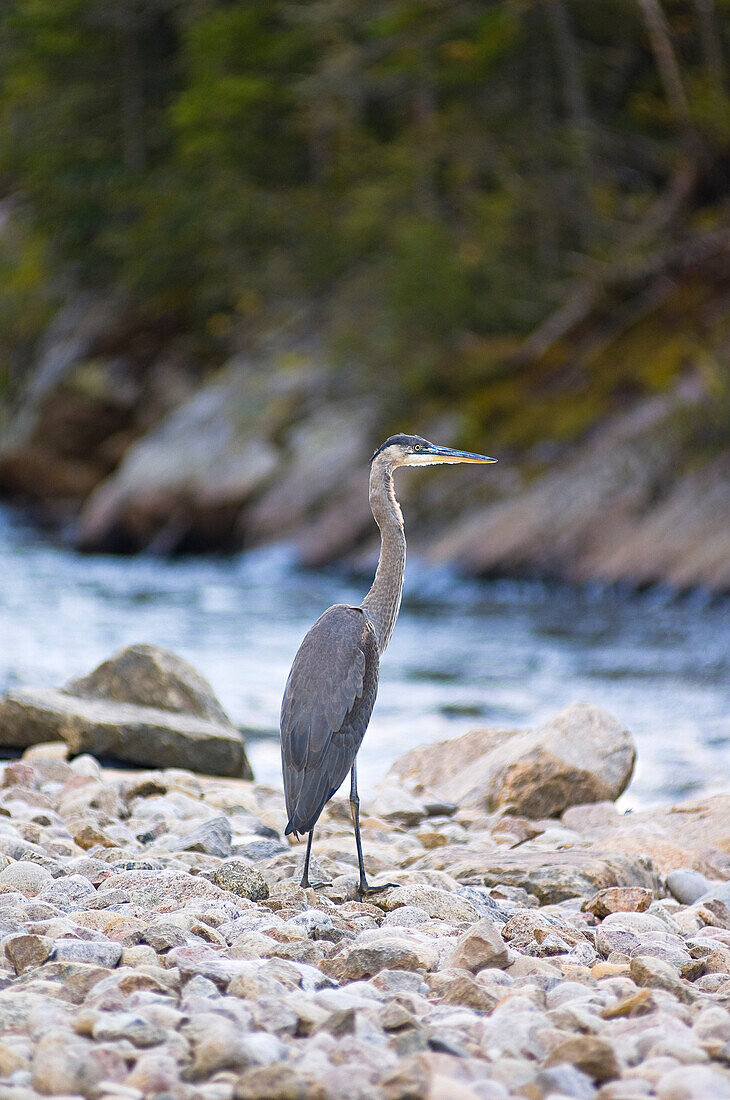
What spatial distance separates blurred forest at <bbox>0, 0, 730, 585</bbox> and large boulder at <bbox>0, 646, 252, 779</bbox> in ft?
28.9

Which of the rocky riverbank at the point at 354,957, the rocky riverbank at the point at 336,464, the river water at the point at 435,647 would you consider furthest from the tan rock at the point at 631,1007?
the rocky riverbank at the point at 336,464

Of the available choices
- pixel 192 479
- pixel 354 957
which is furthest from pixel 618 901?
pixel 192 479

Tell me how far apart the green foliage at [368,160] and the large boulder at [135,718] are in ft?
31.5

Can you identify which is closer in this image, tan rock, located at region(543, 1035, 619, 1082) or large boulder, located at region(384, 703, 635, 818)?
tan rock, located at region(543, 1035, 619, 1082)

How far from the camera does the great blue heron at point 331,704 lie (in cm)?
426

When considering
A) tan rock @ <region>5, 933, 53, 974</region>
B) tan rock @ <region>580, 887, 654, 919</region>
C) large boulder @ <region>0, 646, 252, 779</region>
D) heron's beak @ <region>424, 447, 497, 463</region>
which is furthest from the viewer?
large boulder @ <region>0, 646, 252, 779</region>

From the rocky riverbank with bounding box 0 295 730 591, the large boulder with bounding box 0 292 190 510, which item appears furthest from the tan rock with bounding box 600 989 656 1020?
the large boulder with bounding box 0 292 190 510

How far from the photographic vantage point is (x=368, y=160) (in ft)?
74.7

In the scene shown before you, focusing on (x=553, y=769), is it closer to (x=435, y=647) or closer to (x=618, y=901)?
(x=618, y=901)

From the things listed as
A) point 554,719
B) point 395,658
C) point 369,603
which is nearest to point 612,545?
point 395,658

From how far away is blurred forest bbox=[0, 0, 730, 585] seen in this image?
57.0 ft

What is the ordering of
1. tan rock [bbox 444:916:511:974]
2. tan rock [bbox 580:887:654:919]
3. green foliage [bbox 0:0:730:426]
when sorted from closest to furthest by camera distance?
tan rock [bbox 444:916:511:974] < tan rock [bbox 580:887:654:919] < green foliage [bbox 0:0:730:426]

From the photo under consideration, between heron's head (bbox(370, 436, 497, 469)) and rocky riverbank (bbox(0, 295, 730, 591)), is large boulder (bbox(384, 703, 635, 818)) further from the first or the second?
rocky riverbank (bbox(0, 295, 730, 591))

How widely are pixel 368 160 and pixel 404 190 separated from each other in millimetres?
1641
